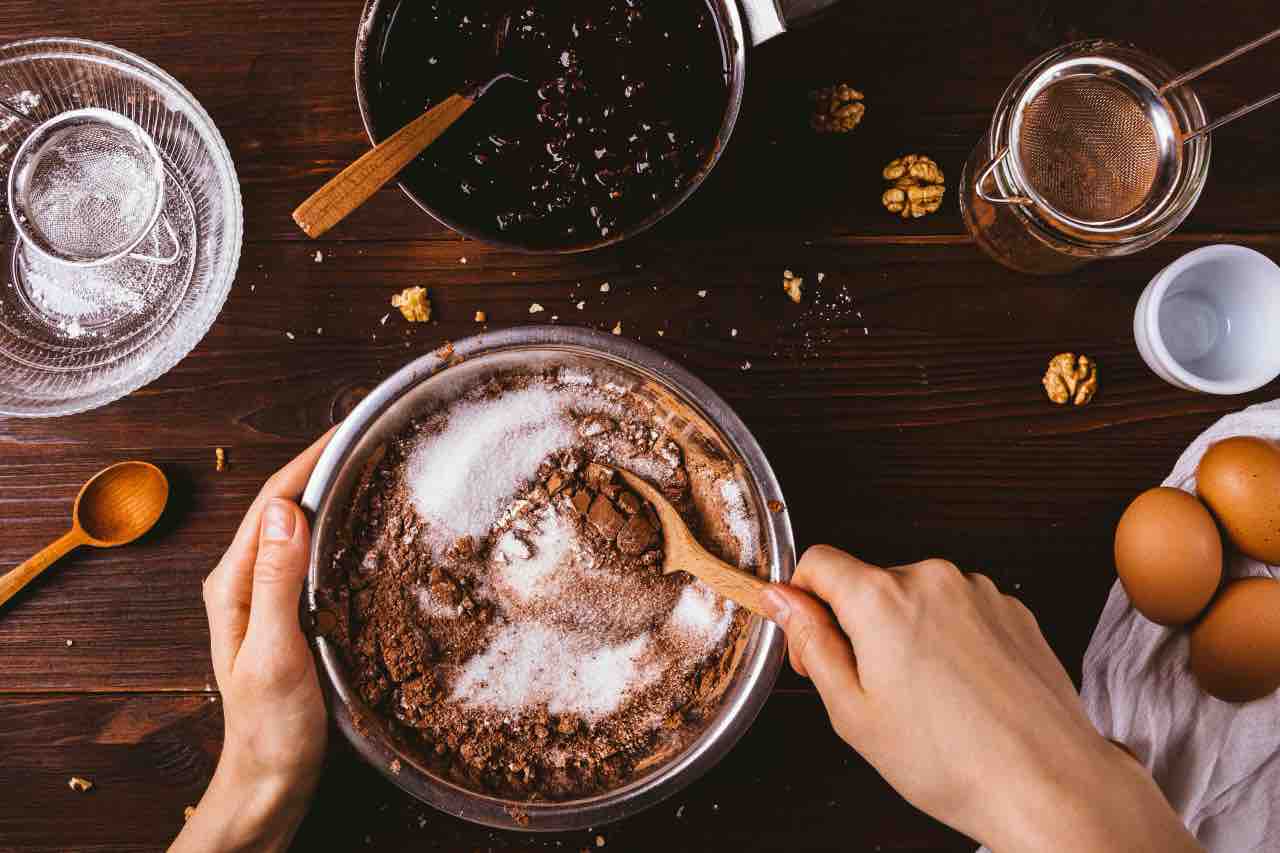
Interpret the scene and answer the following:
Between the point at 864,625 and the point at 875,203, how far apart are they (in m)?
0.64

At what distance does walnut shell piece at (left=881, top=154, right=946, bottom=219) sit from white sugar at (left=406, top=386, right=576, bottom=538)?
1.83 ft

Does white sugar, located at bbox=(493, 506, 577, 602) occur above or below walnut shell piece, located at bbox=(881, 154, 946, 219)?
below

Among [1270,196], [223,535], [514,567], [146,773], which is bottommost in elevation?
[146,773]

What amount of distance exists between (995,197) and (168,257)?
1.16m

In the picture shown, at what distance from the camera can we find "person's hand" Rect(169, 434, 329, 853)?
98 cm

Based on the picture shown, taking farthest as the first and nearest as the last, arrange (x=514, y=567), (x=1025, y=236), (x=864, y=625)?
(x=1025, y=236) → (x=514, y=567) → (x=864, y=625)

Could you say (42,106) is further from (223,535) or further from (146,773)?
(146,773)

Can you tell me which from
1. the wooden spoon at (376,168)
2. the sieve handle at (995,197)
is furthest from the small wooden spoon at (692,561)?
the sieve handle at (995,197)

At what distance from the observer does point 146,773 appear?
3.96 feet

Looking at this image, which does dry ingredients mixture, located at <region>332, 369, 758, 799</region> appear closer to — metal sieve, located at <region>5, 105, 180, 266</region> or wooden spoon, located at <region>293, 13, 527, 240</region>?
wooden spoon, located at <region>293, 13, 527, 240</region>

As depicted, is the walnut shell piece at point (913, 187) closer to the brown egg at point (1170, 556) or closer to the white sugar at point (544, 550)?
the brown egg at point (1170, 556)

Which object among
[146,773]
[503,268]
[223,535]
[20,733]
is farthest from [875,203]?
[20,733]

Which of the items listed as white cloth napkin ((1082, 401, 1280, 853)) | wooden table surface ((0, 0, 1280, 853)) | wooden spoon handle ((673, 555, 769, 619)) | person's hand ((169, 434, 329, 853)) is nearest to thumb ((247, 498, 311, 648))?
person's hand ((169, 434, 329, 853))

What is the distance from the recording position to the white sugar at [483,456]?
106 centimetres
